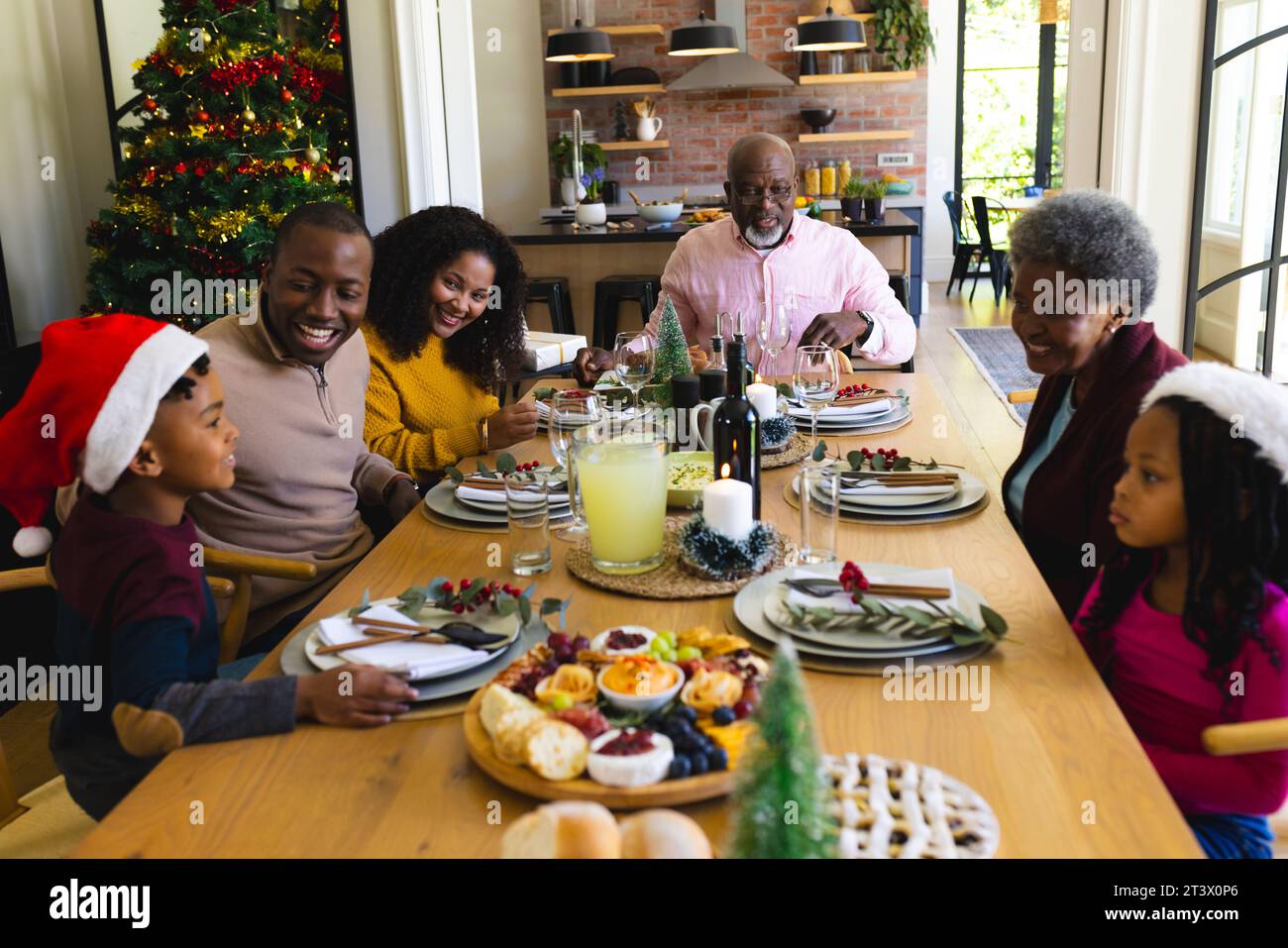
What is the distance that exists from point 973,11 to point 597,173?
4.21 meters

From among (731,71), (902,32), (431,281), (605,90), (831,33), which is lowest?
(431,281)

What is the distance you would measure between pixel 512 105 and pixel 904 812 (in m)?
8.54

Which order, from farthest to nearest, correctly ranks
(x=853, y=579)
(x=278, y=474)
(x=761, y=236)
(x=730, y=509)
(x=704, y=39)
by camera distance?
(x=704, y=39), (x=761, y=236), (x=278, y=474), (x=730, y=509), (x=853, y=579)

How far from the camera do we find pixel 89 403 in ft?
4.21

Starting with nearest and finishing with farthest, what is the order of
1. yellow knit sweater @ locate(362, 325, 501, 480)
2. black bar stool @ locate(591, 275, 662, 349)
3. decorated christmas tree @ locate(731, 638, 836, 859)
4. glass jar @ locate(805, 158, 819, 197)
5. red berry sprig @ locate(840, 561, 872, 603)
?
decorated christmas tree @ locate(731, 638, 836, 859) < red berry sprig @ locate(840, 561, 872, 603) < yellow knit sweater @ locate(362, 325, 501, 480) < black bar stool @ locate(591, 275, 662, 349) < glass jar @ locate(805, 158, 819, 197)

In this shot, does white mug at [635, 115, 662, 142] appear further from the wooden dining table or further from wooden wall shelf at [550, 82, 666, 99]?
the wooden dining table

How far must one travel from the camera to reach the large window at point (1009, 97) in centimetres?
961

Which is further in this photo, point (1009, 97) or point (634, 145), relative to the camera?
point (1009, 97)

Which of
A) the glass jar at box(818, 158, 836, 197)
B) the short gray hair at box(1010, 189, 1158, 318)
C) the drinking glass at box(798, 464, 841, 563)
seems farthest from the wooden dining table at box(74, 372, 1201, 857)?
the glass jar at box(818, 158, 836, 197)

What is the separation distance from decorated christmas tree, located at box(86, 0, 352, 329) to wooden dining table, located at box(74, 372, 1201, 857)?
10.8 ft

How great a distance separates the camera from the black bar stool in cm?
530

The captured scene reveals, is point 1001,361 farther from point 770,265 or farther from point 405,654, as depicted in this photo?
point 405,654

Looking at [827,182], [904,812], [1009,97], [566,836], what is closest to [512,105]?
[827,182]
